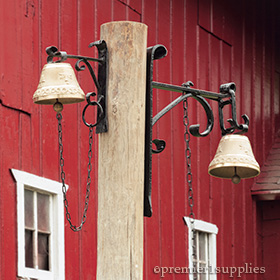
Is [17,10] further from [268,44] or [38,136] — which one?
[268,44]

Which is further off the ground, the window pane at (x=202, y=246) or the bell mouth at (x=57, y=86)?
the bell mouth at (x=57, y=86)

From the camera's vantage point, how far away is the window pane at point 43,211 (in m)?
8.27

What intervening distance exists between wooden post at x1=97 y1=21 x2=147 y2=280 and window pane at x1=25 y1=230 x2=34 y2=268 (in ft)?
8.68

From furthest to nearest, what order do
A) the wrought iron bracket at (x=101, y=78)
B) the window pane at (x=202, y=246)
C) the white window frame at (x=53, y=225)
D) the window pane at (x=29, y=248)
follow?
the window pane at (x=202, y=246) < the window pane at (x=29, y=248) < the white window frame at (x=53, y=225) < the wrought iron bracket at (x=101, y=78)

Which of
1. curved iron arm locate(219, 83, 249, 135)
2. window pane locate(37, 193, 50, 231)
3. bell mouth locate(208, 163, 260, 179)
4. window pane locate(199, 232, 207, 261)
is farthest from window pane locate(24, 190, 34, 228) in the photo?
window pane locate(199, 232, 207, 261)

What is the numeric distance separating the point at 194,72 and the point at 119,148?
6.06m

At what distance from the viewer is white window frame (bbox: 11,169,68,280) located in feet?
25.7

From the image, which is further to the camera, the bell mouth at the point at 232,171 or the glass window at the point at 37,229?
the glass window at the point at 37,229

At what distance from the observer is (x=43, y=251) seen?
829cm

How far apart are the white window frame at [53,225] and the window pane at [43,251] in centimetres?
4

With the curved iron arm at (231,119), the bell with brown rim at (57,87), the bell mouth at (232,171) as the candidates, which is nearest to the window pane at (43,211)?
the bell mouth at (232,171)

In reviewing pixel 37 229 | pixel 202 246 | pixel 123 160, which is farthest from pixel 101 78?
pixel 202 246

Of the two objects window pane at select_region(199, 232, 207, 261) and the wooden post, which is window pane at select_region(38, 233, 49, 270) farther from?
window pane at select_region(199, 232, 207, 261)

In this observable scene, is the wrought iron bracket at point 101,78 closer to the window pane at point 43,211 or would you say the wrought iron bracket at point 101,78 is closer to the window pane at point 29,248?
the window pane at point 29,248
